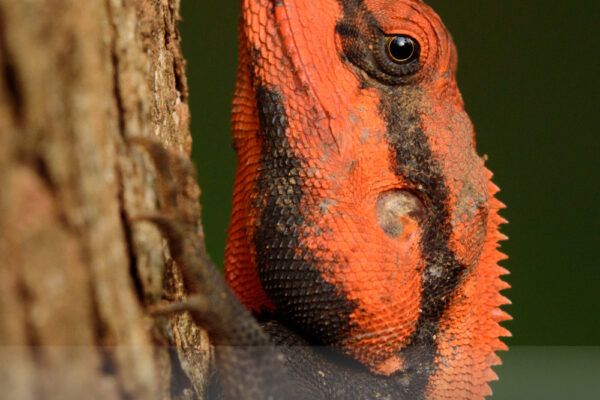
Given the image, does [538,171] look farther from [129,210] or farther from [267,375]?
[129,210]

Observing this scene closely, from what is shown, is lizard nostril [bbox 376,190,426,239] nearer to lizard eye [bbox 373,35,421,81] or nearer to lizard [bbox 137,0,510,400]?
lizard [bbox 137,0,510,400]

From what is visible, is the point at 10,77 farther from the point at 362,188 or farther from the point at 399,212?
the point at 399,212

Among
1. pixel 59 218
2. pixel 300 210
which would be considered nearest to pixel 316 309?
pixel 300 210

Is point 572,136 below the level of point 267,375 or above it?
above

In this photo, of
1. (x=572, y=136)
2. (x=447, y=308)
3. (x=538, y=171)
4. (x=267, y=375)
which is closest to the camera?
(x=267, y=375)

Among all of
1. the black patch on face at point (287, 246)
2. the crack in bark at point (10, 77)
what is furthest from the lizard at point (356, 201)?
the crack in bark at point (10, 77)

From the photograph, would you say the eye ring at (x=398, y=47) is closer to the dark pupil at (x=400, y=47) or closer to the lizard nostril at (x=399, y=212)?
the dark pupil at (x=400, y=47)

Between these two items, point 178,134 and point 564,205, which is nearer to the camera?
point 178,134
